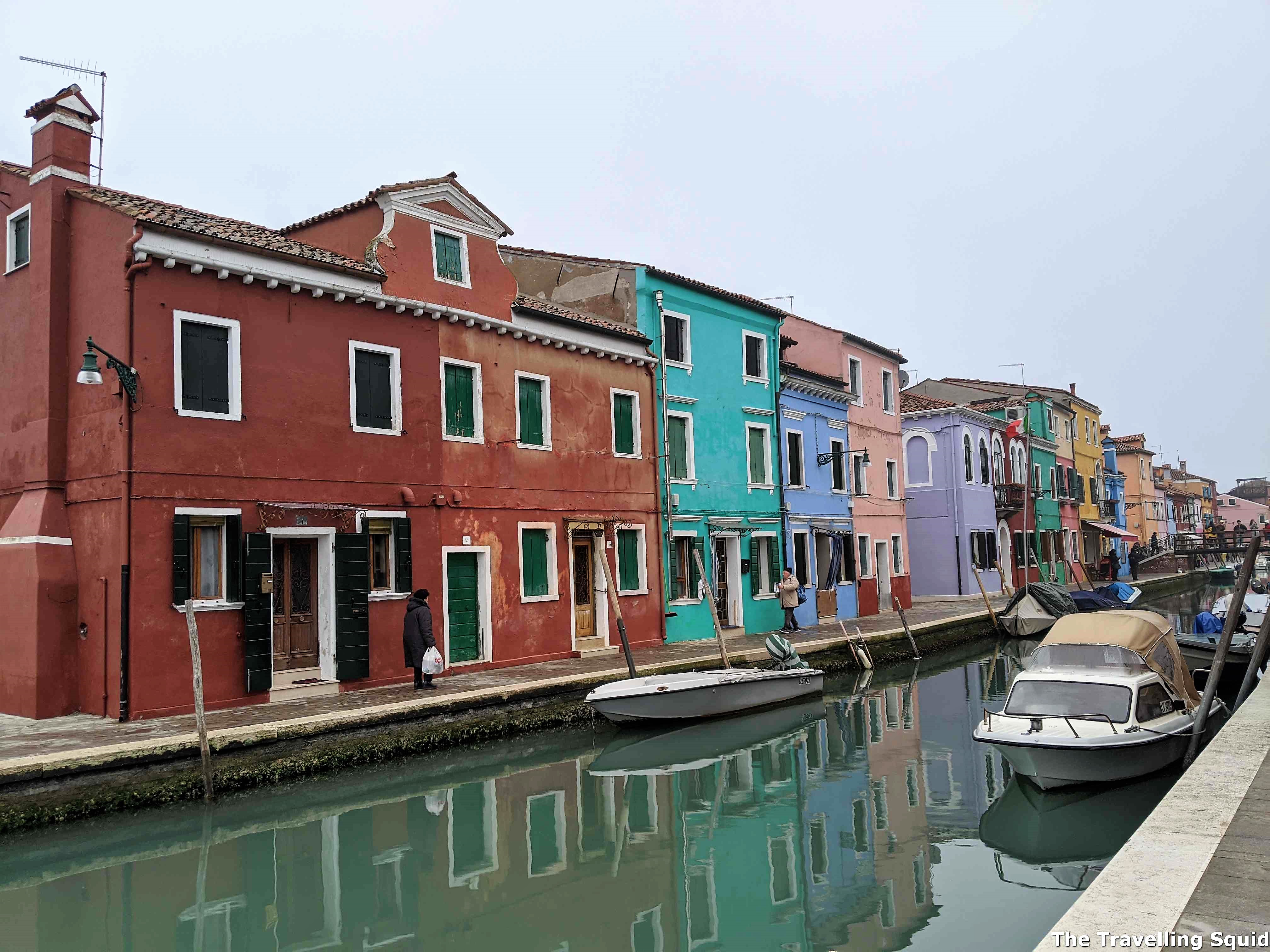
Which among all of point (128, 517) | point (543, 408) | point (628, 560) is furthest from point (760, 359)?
point (128, 517)

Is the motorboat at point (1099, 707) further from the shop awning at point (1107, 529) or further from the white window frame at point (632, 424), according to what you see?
the shop awning at point (1107, 529)

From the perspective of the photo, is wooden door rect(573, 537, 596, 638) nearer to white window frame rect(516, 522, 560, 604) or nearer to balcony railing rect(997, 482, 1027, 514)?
white window frame rect(516, 522, 560, 604)

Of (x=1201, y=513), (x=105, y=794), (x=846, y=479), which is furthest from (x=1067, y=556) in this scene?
(x=1201, y=513)

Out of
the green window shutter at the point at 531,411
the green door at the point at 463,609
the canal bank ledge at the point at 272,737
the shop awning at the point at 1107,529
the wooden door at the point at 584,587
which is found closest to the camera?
the canal bank ledge at the point at 272,737

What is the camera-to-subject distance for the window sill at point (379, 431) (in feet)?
49.9

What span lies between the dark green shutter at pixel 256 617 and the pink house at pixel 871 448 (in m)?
17.1

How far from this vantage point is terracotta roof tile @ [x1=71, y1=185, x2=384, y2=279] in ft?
42.7

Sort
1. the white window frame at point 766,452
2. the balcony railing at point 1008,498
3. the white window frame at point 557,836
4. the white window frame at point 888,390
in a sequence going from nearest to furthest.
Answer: the white window frame at point 557,836
the white window frame at point 766,452
the white window frame at point 888,390
the balcony railing at point 1008,498

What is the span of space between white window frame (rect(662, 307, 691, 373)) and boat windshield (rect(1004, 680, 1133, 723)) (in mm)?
11896

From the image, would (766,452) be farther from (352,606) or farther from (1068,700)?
(1068,700)

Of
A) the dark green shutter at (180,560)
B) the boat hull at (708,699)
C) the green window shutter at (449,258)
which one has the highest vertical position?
the green window shutter at (449,258)

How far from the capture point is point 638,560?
20609 millimetres

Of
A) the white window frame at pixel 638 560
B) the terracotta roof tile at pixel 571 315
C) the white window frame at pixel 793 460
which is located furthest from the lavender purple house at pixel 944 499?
the white window frame at pixel 638 560

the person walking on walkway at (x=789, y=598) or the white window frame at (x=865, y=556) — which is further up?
the white window frame at (x=865, y=556)
